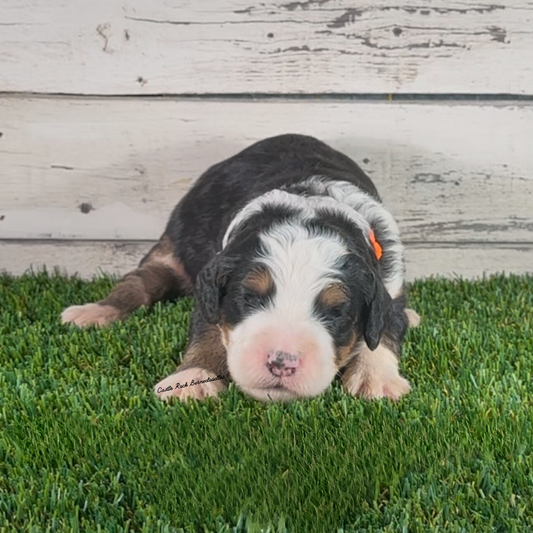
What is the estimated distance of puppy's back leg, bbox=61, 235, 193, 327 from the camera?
3996mm

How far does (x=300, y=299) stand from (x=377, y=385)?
46cm

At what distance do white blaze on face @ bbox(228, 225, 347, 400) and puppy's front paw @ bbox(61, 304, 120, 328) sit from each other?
1161mm

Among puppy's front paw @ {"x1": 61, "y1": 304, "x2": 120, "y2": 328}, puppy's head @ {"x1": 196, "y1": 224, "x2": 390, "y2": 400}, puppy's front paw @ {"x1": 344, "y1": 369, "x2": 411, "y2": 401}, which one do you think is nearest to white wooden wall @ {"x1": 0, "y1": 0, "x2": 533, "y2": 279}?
puppy's front paw @ {"x1": 61, "y1": 304, "x2": 120, "y2": 328}

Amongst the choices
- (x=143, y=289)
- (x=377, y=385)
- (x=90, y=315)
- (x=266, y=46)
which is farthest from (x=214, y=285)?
(x=266, y=46)

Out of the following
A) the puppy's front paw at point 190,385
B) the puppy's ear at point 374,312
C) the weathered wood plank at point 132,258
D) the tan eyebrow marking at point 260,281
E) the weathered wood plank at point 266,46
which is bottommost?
the weathered wood plank at point 132,258

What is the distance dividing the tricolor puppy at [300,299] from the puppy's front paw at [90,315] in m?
0.70

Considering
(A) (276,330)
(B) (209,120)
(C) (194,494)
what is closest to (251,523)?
(C) (194,494)

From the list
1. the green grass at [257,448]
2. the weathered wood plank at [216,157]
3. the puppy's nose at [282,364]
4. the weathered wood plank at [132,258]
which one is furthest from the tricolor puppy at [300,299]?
the weathered wood plank at [132,258]

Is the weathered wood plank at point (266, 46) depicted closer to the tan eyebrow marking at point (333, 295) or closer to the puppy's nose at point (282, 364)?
the tan eyebrow marking at point (333, 295)

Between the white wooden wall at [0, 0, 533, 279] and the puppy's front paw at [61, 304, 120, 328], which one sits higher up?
the white wooden wall at [0, 0, 533, 279]

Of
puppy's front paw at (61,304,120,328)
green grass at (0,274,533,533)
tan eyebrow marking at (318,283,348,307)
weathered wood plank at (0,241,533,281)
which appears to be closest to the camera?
green grass at (0,274,533,533)

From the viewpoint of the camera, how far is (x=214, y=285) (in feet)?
10.1

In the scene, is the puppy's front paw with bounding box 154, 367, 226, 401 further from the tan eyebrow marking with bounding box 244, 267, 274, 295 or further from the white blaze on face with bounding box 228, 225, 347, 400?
the tan eyebrow marking with bounding box 244, 267, 274, 295

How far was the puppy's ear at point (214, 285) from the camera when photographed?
308cm
